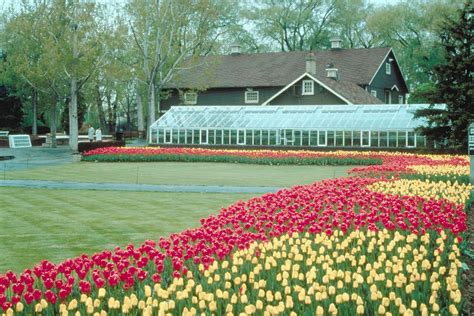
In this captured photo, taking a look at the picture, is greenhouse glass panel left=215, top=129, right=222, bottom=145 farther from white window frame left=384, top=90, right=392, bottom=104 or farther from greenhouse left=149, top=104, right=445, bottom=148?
white window frame left=384, top=90, right=392, bottom=104

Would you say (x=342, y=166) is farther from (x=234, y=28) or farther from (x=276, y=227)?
(x=234, y=28)

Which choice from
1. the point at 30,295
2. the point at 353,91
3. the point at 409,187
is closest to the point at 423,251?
the point at 30,295

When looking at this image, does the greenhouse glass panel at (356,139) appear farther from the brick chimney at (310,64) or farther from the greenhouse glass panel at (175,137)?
the brick chimney at (310,64)

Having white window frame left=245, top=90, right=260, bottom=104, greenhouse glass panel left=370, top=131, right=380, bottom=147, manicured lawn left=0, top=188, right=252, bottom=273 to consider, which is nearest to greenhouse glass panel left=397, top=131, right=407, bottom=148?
greenhouse glass panel left=370, top=131, right=380, bottom=147

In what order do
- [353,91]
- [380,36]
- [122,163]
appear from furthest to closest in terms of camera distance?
[380,36]
[353,91]
[122,163]

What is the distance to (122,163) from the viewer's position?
3309 centimetres

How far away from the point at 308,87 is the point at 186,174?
82.5 ft

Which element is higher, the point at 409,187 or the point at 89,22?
the point at 89,22

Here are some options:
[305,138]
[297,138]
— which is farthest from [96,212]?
[297,138]

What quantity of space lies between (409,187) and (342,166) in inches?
633

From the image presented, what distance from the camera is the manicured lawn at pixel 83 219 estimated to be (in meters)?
10.2

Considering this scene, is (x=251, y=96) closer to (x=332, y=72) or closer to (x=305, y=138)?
(x=332, y=72)

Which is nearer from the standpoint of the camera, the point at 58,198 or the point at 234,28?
the point at 58,198

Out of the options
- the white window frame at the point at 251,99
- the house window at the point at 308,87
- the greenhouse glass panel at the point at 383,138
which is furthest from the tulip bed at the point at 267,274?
the white window frame at the point at 251,99
